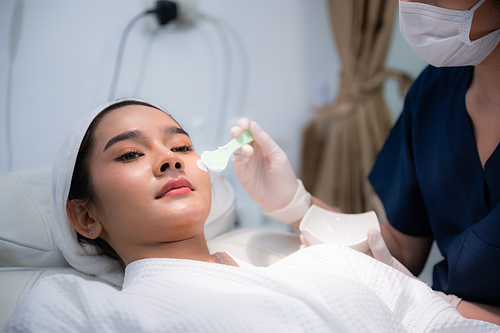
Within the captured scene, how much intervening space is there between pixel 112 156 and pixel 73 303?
351 millimetres

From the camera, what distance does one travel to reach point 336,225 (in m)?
1.20

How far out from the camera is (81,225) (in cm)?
95

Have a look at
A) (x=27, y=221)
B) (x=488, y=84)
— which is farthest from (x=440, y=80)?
(x=27, y=221)

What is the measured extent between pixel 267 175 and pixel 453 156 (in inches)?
21.7

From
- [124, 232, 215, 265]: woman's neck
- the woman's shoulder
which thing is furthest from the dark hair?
the woman's shoulder

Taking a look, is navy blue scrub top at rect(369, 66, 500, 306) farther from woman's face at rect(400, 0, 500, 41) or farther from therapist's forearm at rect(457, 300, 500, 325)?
woman's face at rect(400, 0, 500, 41)

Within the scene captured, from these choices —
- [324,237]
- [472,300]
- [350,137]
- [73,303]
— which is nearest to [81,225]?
[73,303]

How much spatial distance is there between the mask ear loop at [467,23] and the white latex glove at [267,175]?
1.88 feet

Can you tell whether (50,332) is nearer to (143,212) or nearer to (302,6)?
(143,212)

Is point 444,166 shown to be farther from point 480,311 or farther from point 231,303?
point 231,303

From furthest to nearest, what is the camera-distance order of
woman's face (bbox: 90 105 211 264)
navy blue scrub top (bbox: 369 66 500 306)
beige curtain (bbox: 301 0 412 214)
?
beige curtain (bbox: 301 0 412 214) → navy blue scrub top (bbox: 369 66 500 306) → woman's face (bbox: 90 105 211 264)

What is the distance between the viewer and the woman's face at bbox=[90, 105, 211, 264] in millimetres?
855

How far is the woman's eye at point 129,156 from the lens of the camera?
895 mm

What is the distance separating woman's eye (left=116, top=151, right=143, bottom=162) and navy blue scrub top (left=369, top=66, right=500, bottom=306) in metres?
0.83
